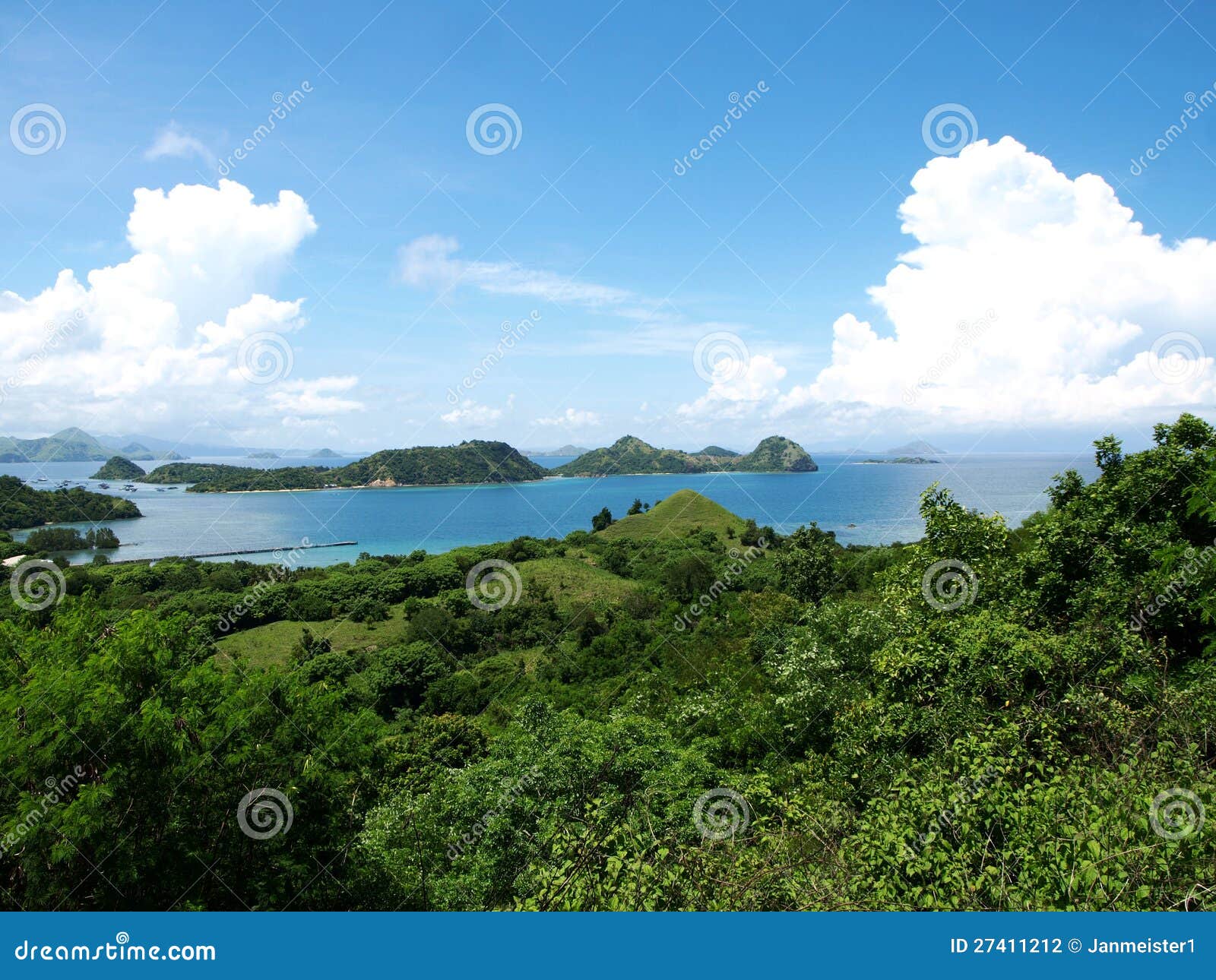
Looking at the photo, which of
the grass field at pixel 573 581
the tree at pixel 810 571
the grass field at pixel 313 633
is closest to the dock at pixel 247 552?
the grass field at pixel 313 633

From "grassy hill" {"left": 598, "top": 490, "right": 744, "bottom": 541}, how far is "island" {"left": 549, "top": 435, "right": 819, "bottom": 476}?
44474 millimetres

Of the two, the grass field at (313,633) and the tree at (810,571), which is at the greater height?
the tree at (810,571)

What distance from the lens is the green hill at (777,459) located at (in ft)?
445

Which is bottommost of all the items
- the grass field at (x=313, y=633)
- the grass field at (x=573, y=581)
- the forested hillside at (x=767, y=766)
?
the grass field at (x=313, y=633)

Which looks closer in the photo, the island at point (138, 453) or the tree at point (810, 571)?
the tree at point (810, 571)

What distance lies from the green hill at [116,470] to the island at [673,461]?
2624 inches

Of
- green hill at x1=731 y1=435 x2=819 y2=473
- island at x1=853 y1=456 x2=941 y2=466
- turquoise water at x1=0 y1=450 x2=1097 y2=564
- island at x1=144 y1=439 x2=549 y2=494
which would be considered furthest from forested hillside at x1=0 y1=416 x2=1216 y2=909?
island at x1=853 y1=456 x2=941 y2=466

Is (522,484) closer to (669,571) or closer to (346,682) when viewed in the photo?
(669,571)

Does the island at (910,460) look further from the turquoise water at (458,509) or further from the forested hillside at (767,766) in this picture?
the forested hillside at (767,766)

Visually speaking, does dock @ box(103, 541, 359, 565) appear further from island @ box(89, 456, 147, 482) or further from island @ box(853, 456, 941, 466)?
island @ box(853, 456, 941, 466)

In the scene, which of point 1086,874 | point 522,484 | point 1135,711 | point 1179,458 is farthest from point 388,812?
point 522,484

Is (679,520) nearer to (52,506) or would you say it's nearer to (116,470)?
(52,506)

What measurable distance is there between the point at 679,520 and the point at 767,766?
63982 millimetres

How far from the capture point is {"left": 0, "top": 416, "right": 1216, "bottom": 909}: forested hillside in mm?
4551
